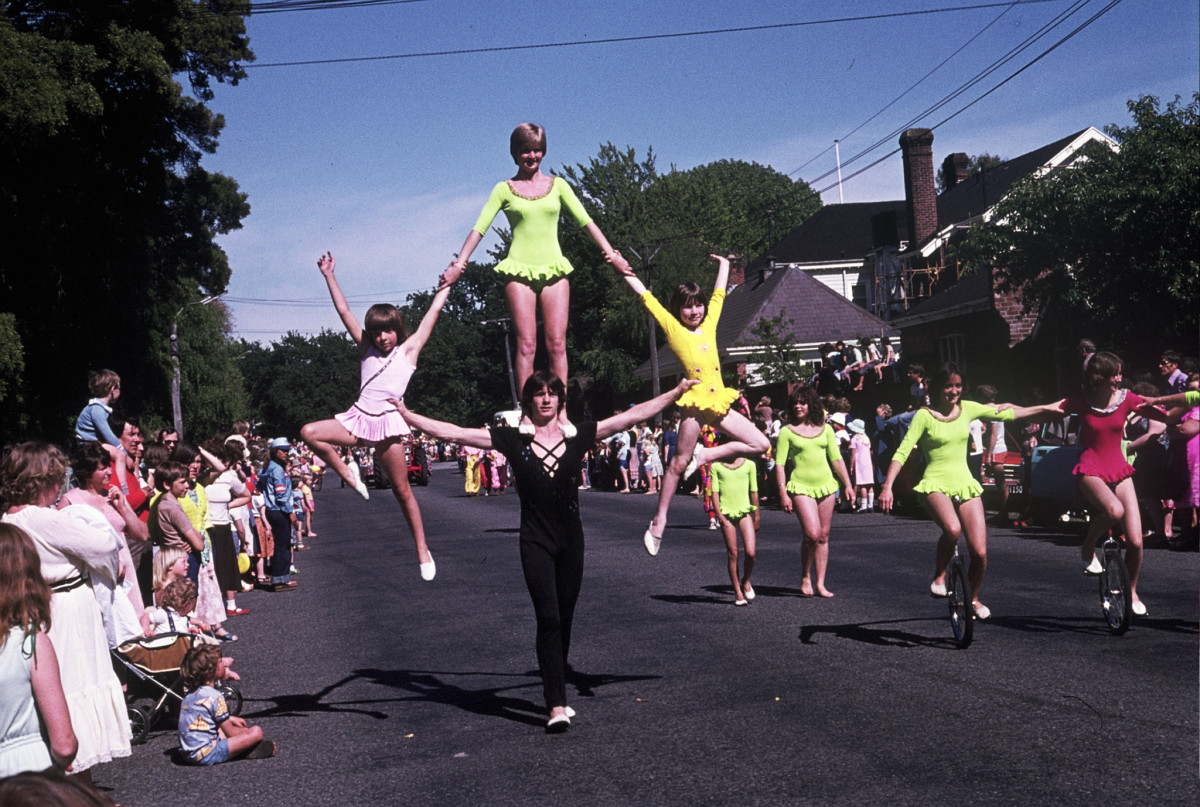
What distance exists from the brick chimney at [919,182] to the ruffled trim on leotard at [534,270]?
4489 centimetres

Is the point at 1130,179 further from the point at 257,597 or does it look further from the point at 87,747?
the point at 87,747

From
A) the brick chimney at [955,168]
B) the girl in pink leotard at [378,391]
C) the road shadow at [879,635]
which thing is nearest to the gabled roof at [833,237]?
the brick chimney at [955,168]

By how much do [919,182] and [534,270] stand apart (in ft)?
149

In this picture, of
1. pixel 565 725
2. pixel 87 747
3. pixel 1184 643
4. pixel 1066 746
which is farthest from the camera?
pixel 1184 643

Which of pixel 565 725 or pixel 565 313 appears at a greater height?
pixel 565 313

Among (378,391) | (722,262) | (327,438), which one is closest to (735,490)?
(722,262)

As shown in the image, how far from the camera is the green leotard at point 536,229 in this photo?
22.7 ft

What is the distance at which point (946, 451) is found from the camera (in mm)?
10461

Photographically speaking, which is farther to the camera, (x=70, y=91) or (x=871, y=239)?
(x=871, y=239)

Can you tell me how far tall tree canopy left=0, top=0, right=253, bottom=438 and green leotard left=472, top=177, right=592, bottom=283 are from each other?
1246 centimetres

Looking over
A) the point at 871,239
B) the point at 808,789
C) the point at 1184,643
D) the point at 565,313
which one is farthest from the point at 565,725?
the point at 871,239

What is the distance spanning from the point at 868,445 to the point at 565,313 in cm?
1699

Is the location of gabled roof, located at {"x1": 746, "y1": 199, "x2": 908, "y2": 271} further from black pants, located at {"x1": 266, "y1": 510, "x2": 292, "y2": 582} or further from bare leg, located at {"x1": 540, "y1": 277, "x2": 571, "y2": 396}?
bare leg, located at {"x1": 540, "y1": 277, "x2": 571, "y2": 396}

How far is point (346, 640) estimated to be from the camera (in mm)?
12672
